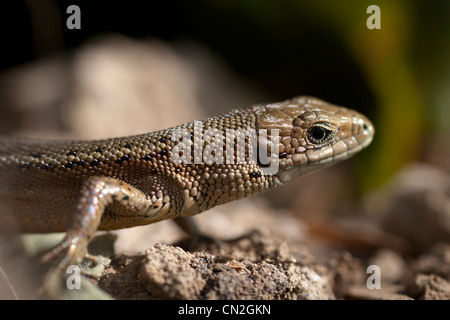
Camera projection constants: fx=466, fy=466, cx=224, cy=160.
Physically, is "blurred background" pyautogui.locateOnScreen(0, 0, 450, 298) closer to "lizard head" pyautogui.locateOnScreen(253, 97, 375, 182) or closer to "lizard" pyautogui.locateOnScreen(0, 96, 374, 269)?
"lizard head" pyautogui.locateOnScreen(253, 97, 375, 182)

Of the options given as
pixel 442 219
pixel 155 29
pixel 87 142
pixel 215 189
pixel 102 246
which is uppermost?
pixel 155 29

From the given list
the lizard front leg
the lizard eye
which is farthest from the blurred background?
the lizard front leg

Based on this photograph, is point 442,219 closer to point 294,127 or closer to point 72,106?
point 294,127

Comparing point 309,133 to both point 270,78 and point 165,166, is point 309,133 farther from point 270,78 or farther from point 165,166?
point 270,78

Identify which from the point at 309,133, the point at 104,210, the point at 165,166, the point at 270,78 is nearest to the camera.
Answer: the point at 104,210

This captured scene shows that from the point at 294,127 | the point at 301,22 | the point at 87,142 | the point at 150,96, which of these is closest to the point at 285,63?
the point at 301,22

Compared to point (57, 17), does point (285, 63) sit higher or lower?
lower

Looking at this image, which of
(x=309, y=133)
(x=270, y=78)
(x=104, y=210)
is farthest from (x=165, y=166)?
(x=270, y=78)

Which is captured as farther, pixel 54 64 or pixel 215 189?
pixel 54 64
